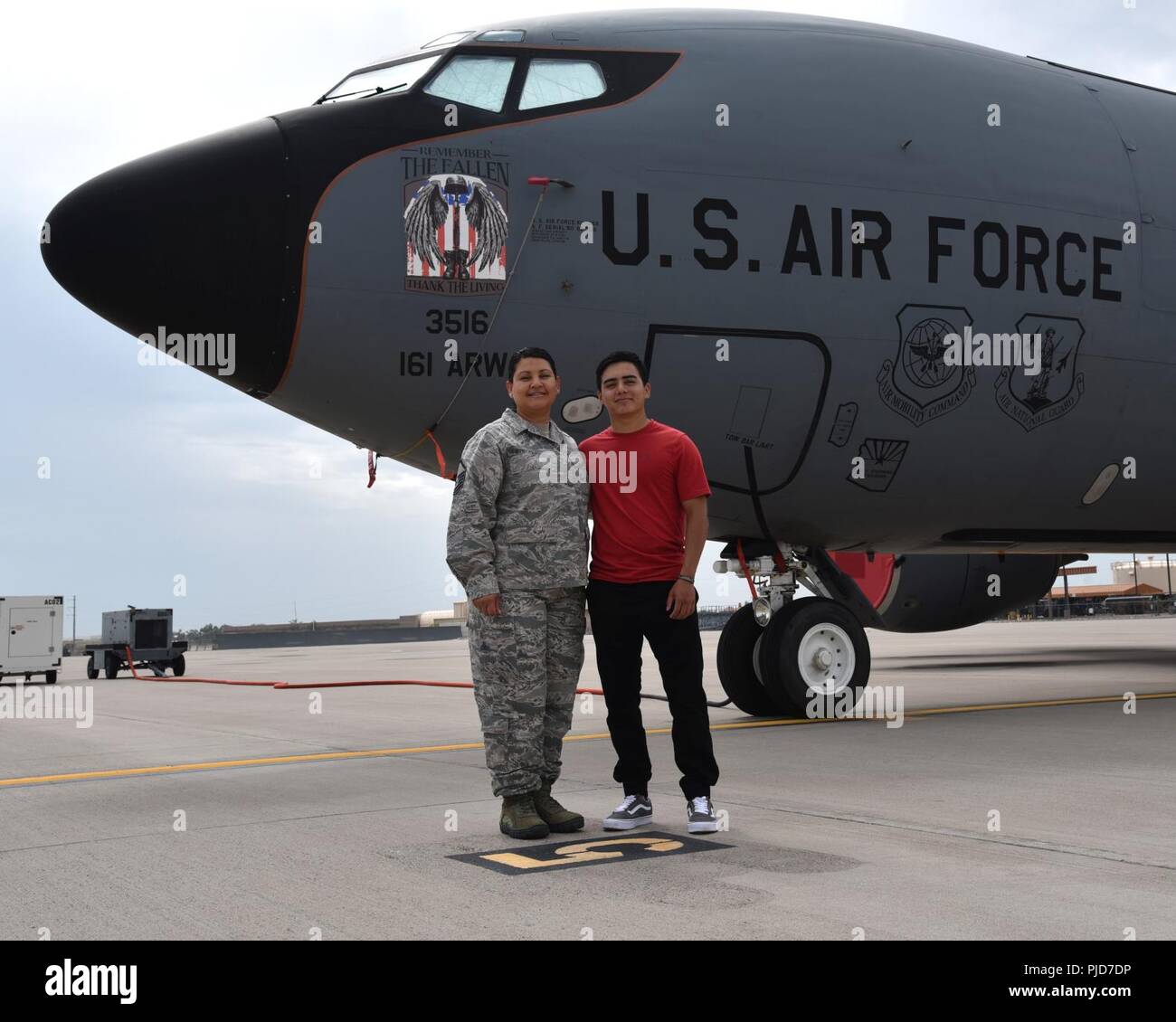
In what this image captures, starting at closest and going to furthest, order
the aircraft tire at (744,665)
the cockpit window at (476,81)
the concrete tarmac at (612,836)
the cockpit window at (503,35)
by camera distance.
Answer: the concrete tarmac at (612,836)
the cockpit window at (476,81)
the cockpit window at (503,35)
the aircraft tire at (744,665)

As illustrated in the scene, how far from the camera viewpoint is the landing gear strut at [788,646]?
29.7 ft

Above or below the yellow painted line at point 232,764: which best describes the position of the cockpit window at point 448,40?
above

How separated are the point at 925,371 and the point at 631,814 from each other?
5053 millimetres

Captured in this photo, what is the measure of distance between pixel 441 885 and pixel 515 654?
1.18 metres

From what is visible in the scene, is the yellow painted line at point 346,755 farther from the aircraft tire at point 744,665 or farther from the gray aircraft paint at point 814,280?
the gray aircraft paint at point 814,280

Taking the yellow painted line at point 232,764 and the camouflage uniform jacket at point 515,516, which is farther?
the yellow painted line at point 232,764

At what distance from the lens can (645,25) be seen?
875 centimetres

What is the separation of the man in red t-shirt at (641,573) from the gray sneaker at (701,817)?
0.17 metres

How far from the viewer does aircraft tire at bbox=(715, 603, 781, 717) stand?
→ 940 cm

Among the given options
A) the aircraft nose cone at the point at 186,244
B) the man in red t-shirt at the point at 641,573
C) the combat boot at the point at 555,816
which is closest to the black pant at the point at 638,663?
the man in red t-shirt at the point at 641,573

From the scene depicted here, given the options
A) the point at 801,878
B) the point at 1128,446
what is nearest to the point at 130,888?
the point at 801,878

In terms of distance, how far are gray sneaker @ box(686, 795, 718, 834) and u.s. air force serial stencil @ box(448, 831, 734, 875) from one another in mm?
58

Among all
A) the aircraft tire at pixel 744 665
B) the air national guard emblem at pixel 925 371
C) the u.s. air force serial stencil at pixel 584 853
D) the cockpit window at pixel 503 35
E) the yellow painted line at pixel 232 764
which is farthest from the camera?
the aircraft tire at pixel 744 665
